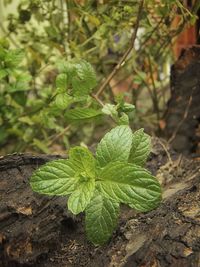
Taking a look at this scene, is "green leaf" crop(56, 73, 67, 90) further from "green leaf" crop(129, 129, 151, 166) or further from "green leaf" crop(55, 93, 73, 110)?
"green leaf" crop(129, 129, 151, 166)

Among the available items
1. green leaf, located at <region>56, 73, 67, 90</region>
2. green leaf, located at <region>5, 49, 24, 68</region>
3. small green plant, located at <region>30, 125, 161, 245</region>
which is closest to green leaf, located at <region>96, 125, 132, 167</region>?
small green plant, located at <region>30, 125, 161, 245</region>

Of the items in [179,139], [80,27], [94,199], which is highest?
[80,27]

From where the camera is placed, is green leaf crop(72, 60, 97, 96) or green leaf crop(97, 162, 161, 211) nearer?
green leaf crop(97, 162, 161, 211)

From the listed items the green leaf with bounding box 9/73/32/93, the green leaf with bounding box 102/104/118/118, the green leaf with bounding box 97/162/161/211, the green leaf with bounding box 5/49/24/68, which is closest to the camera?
the green leaf with bounding box 97/162/161/211

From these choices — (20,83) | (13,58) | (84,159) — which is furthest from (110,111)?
(20,83)

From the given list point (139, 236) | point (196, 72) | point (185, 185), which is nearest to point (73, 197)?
point (139, 236)

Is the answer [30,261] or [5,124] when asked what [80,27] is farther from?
[30,261]

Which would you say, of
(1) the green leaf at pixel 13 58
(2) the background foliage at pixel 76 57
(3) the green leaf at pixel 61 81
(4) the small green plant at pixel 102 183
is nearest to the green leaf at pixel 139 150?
(4) the small green plant at pixel 102 183
